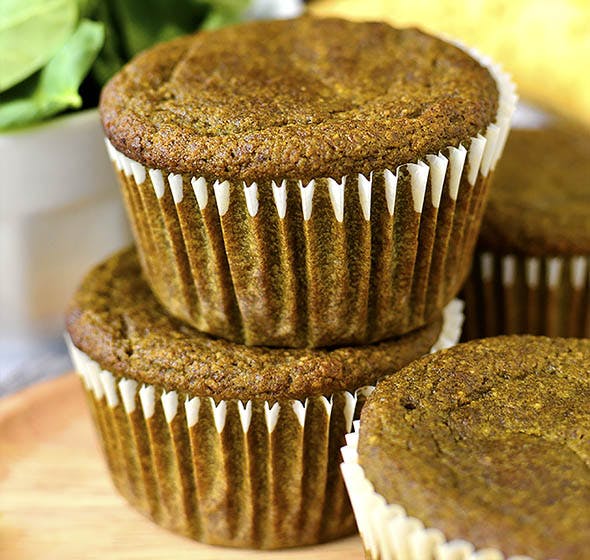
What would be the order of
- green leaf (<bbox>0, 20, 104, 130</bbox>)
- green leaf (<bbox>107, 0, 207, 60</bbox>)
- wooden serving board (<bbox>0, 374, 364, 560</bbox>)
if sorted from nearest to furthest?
wooden serving board (<bbox>0, 374, 364, 560</bbox>) → green leaf (<bbox>0, 20, 104, 130</bbox>) → green leaf (<bbox>107, 0, 207, 60</bbox>)

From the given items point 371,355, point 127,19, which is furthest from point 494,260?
point 127,19

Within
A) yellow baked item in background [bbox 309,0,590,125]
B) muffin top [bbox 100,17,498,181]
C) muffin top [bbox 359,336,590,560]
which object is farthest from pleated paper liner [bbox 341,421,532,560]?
yellow baked item in background [bbox 309,0,590,125]

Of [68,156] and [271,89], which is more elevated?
[271,89]

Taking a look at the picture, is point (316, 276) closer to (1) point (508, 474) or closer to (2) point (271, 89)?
(2) point (271, 89)

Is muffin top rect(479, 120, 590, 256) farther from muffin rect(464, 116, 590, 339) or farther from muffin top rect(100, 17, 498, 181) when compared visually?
muffin top rect(100, 17, 498, 181)

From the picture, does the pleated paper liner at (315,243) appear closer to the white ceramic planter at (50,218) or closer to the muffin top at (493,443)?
the muffin top at (493,443)

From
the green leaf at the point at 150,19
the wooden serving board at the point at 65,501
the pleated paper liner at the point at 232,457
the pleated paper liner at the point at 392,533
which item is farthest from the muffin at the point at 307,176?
the green leaf at the point at 150,19
